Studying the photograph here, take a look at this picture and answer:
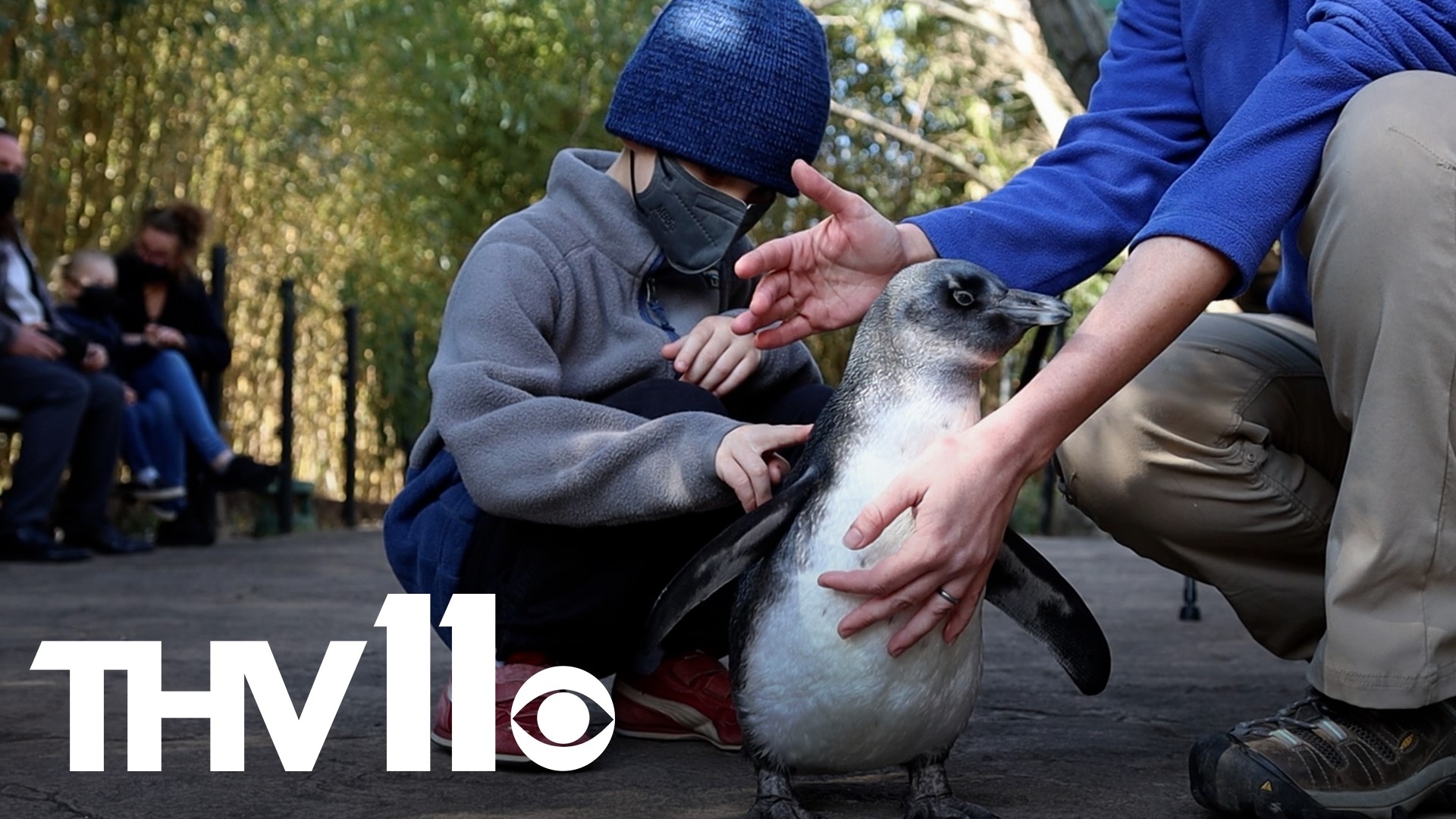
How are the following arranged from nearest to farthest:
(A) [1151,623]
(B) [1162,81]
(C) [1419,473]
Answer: (C) [1419,473] < (B) [1162,81] < (A) [1151,623]

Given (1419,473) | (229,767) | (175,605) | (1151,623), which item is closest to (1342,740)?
(1419,473)

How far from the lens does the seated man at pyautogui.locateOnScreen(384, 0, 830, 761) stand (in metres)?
2.11

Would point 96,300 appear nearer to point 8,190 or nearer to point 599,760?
point 8,190

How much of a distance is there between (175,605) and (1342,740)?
3.13 m

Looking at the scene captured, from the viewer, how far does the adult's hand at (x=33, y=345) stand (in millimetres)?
5652

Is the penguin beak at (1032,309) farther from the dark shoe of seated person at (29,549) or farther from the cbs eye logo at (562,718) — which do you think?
the dark shoe of seated person at (29,549)

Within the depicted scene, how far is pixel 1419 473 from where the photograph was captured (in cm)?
173

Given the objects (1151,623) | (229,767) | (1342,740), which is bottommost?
(1151,623)

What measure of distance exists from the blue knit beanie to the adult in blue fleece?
0.35 m

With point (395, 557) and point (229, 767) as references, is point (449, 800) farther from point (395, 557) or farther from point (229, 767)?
point (395, 557)

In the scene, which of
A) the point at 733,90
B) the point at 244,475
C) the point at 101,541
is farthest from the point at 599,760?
the point at 244,475

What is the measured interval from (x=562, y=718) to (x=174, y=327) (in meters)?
5.01

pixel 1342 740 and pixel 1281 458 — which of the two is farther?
pixel 1281 458

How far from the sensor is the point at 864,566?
1718 mm
